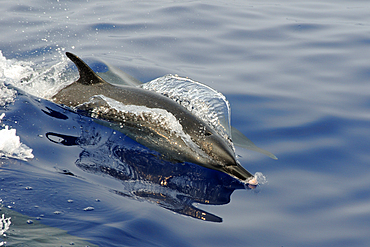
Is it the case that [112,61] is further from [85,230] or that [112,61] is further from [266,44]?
[85,230]

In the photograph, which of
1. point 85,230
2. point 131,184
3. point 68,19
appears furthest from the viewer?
point 68,19

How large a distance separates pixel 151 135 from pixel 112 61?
419cm

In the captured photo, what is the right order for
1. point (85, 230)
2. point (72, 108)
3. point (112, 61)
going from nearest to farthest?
point (85, 230), point (72, 108), point (112, 61)

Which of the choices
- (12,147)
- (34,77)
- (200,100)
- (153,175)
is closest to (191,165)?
(153,175)

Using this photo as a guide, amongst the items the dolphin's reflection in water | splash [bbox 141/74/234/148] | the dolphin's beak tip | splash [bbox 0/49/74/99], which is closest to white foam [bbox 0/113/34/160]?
the dolphin's reflection in water

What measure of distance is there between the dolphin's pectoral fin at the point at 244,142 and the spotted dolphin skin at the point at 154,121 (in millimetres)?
501

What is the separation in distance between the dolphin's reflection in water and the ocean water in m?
0.02

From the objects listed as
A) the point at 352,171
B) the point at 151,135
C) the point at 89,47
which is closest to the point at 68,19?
the point at 89,47

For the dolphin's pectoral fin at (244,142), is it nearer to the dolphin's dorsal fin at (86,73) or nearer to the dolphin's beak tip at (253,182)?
the dolphin's beak tip at (253,182)

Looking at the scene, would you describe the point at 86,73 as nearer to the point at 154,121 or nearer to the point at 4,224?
the point at 154,121

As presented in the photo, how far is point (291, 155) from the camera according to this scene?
5152mm

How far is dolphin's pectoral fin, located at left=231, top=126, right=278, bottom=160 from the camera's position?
5203 mm

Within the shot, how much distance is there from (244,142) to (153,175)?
1596 mm

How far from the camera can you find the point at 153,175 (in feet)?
14.6
